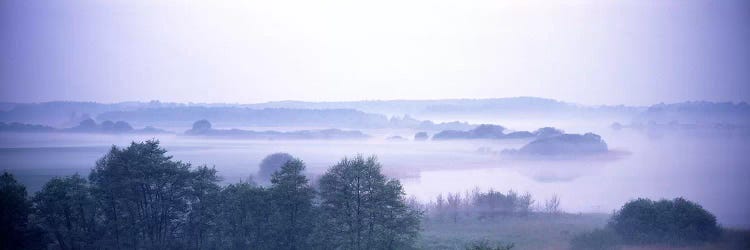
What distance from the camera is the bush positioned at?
29016 mm

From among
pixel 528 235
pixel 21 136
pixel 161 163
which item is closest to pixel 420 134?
pixel 21 136

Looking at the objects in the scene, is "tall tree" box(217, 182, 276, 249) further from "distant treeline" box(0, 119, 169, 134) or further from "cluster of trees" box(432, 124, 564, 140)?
"cluster of trees" box(432, 124, 564, 140)

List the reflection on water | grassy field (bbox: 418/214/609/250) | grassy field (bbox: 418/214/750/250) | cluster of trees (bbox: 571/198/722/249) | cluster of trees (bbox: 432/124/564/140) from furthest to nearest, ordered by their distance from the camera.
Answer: cluster of trees (bbox: 432/124/564/140), the reflection on water, grassy field (bbox: 418/214/609/250), grassy field (bbox: 418/214/750/250), cluster of trees (bbox: 571/198/722/249)

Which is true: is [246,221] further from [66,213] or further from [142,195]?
[66,213]

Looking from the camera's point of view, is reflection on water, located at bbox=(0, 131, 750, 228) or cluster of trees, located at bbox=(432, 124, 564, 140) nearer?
reflection on water, located at bbox=(0, 131, 750, 228)

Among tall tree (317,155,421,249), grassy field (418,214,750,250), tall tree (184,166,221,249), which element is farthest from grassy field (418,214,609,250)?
tall tree (184,166,221,249)

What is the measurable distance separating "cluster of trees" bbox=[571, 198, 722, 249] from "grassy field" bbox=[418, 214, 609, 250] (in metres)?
1.99

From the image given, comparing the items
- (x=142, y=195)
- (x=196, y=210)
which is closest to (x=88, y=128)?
(x=142, y=195)

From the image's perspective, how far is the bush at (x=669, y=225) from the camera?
2902 cm

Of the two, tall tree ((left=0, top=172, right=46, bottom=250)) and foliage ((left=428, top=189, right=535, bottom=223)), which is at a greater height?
tall tree ((left=0, top=172, right=46, bottom=250))

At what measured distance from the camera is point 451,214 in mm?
45844

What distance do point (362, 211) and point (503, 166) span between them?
86.1 m

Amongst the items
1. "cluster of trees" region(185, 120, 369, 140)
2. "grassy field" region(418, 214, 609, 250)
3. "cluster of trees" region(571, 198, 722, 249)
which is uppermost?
"cluster of trees" region(185, 120, 369, 140)

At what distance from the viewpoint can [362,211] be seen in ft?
77.3
